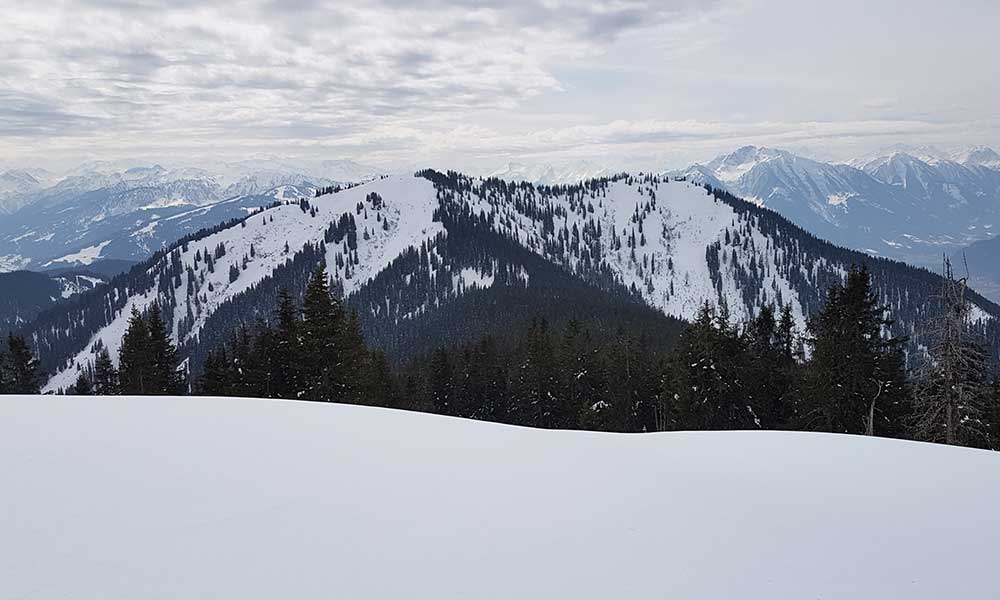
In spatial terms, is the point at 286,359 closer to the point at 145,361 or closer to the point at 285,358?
the point at 285,358

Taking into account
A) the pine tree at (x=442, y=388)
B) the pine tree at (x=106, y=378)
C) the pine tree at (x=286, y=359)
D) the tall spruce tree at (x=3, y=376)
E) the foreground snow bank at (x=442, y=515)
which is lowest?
the pine tree at (x=442, y=388)

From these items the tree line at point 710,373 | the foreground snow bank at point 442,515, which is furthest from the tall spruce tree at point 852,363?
the foreground snow bank at point 442,515

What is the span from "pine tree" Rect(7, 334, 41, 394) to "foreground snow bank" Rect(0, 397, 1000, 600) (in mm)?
Result: 33228

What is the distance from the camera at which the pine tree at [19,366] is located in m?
34.5

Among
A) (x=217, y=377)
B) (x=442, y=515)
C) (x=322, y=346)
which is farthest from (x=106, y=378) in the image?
(x=442, y=515)

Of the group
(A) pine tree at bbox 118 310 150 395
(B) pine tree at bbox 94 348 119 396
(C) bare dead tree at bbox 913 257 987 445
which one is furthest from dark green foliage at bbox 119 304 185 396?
(C) bare dead tree at bbox 913 257 987 445

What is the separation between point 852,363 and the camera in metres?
23.8

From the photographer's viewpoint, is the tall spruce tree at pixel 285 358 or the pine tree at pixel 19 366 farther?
the pine tree at pixel 19 366

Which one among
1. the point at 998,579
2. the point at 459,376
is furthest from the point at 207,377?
the point at 998,579

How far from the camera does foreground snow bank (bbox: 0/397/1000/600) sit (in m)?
4.50

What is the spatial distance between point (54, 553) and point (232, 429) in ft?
12.2

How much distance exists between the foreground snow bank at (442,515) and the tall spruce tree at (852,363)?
16.6 m

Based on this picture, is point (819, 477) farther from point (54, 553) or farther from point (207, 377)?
point (207, 377)

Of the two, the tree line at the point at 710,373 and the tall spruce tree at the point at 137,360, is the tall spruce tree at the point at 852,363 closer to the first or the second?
the tree line at the point at 710,373
